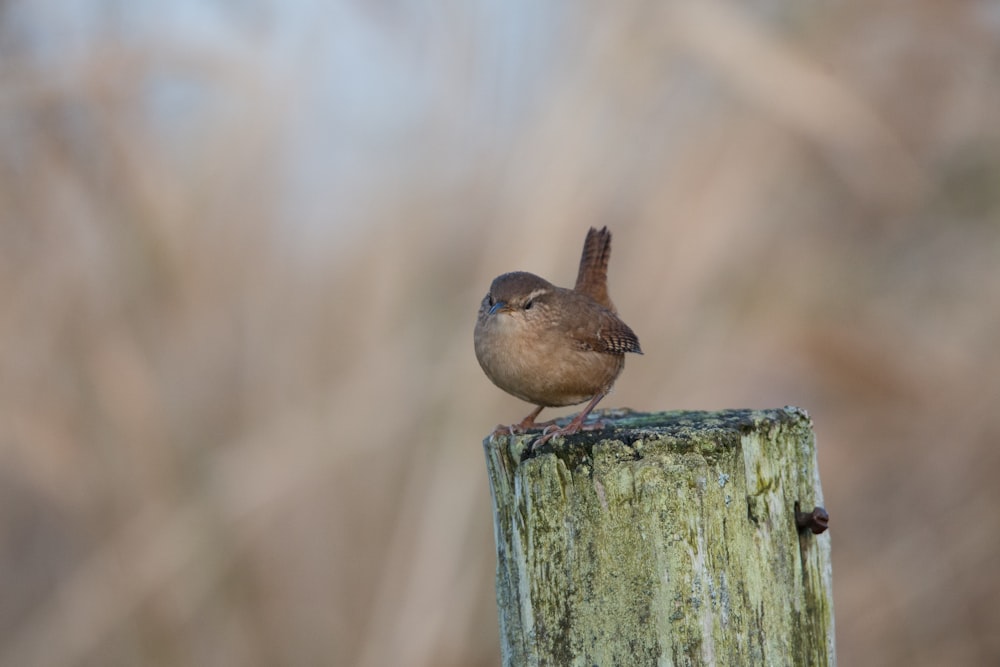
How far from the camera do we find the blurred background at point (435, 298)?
3549mm

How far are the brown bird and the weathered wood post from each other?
899 millimetres

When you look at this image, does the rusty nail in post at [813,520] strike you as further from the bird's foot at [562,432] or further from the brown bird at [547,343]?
the brown bird at [547,343]

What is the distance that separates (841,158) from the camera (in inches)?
144

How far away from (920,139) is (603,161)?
112 centimetres

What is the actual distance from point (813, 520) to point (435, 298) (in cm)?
238

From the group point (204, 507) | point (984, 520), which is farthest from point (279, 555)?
point (984, 520)

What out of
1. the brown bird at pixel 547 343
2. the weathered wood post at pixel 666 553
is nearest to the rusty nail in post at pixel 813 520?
the weathered wood post at pixel 666 553

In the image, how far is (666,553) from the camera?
1530 millimetres

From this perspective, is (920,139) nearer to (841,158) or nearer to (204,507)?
(841,158)

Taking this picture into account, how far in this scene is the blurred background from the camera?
3.55m

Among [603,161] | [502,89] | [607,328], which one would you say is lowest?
[607,328]

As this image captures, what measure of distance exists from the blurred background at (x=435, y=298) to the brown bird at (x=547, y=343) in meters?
0.88

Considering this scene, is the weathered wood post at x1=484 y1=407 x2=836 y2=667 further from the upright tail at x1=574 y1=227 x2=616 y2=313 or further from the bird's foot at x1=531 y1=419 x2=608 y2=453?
the upright tail at x1=574 y1=227 x2=616 y2=313

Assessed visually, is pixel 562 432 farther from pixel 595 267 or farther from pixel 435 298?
pixel 435 298
